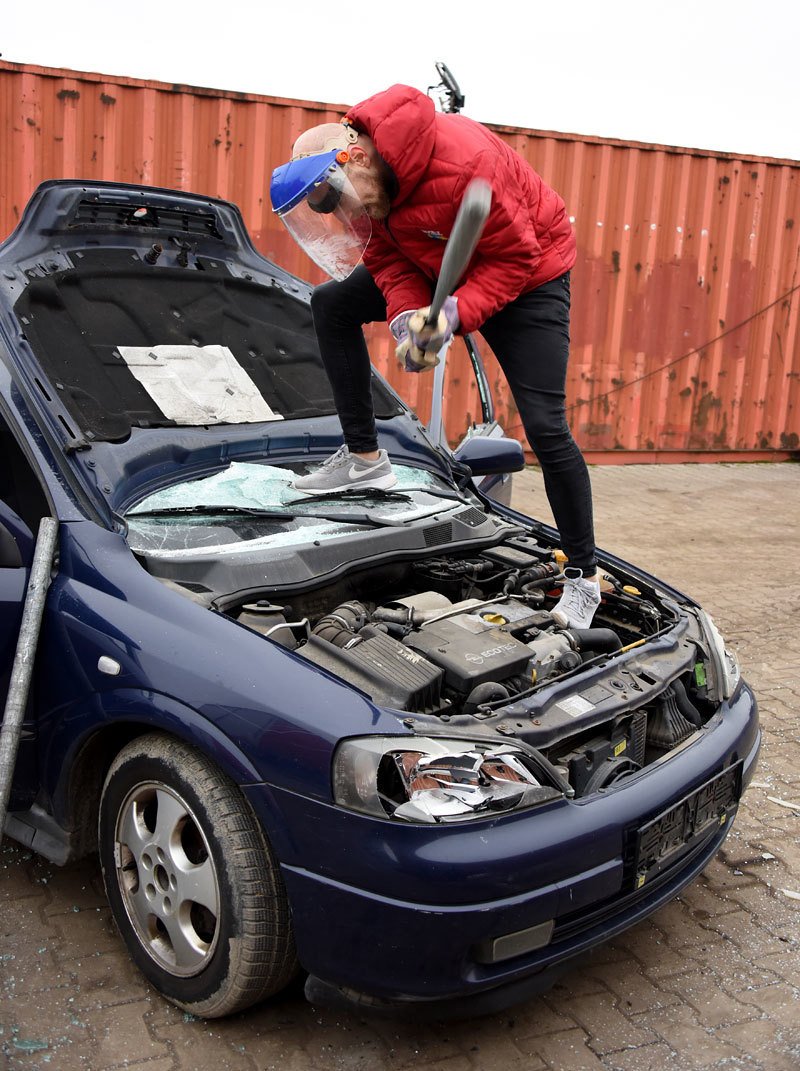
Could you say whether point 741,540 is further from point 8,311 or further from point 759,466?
point 8,311

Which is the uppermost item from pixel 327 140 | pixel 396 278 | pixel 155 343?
pixel 327 140

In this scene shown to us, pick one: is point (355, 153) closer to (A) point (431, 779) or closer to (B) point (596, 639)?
(B) point (596, 639)

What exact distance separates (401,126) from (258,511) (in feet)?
4.08

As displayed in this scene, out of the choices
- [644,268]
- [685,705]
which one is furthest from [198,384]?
[644,268]

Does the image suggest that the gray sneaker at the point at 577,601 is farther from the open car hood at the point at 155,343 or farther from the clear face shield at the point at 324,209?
the clear face shield at the point at 324,209

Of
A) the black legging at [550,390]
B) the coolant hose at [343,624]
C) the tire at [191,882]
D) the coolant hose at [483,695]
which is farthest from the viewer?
the black legging at [550,390]

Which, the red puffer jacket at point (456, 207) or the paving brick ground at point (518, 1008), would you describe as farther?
the red puffer jacket at point (456, 207)

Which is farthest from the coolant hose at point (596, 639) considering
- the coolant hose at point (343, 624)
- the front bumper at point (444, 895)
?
the front bumper at point (444, 895)

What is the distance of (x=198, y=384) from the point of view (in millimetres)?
3756

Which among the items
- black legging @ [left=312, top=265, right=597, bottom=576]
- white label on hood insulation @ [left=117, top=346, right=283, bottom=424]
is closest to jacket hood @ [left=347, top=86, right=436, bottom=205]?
black legging @ [left=312, top=265, right=597, bottom=576]

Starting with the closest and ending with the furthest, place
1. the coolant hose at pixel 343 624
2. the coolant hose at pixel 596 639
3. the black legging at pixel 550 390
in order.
→ the coolant hose at pixel 343 624
the coolant hose at pixel 596 639
the black legging at pixel 550 390

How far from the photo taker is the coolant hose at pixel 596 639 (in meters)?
3.22

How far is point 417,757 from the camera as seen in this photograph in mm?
2369

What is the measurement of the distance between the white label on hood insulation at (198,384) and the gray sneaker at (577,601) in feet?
4.14
